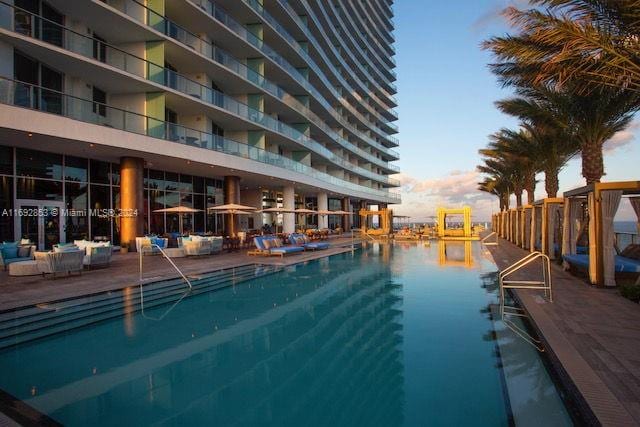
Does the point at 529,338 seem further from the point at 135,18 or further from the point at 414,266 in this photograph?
the point at 135,18

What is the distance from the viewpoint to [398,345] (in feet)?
18.4

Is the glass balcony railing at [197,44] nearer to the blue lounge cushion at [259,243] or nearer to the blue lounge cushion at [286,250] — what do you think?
the blue lounge cushion at [259,243]

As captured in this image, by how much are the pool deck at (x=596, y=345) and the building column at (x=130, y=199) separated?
47.4ft

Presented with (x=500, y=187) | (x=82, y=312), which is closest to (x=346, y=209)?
(x=500, y=187)

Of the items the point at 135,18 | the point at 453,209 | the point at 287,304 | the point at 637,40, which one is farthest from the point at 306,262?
the point at 453,209

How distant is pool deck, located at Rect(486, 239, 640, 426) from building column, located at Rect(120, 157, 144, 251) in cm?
1444

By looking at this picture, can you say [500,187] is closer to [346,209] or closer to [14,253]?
[346,209]

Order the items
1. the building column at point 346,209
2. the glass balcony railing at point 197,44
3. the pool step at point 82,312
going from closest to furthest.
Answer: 1. the pool step at point 82,312
2. the glass balcony railing at point 197,44
3. the building column at point 346,209

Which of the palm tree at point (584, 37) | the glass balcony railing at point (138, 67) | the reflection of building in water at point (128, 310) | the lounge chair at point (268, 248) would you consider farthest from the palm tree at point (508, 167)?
the reflection of building in water at point (128, 310)

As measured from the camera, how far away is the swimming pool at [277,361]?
3.75 m

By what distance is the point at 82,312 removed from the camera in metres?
7.09

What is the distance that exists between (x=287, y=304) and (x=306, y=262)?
662cm

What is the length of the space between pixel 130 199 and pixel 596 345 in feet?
53.0

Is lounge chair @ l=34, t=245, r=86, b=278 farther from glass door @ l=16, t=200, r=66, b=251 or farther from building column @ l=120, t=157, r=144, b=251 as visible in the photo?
building column @ l=120, t=157, r=144, b=251
